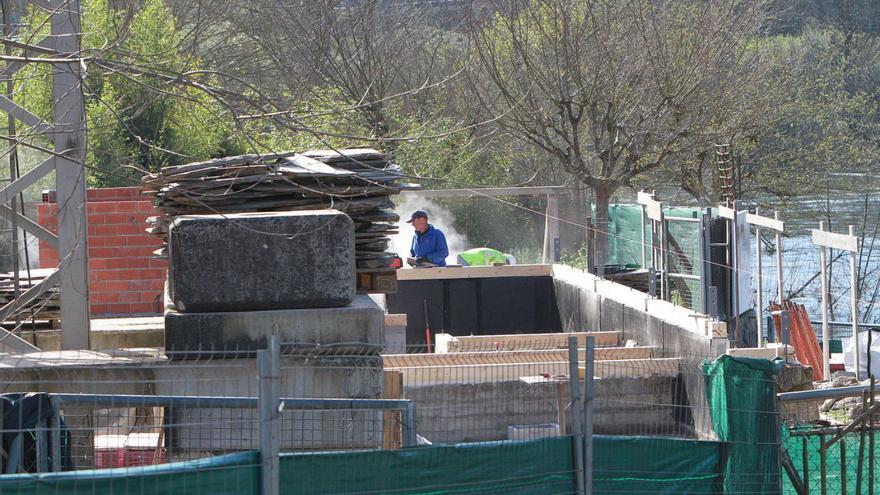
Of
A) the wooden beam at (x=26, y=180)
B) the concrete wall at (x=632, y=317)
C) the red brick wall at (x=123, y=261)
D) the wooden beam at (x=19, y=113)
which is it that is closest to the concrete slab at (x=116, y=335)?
the red brick wall at (x=123, y=261)

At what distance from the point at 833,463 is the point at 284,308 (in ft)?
→ 13.7

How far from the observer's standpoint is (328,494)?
5.55m

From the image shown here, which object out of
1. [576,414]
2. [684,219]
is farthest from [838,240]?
[576,414]

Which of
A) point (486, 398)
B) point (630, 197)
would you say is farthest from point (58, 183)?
point (630, 197)

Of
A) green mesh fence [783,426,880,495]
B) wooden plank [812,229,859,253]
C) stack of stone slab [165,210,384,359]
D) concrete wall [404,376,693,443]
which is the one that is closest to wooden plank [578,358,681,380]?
concrete wall [404,376,693,443]

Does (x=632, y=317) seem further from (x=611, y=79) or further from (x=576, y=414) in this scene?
(x=611, y=79)

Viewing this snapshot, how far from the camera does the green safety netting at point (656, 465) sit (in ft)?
21.3

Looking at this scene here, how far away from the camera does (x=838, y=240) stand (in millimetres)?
15000

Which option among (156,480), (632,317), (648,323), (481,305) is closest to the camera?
(156,480)

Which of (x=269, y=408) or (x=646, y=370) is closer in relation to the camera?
(x=269, y=408)

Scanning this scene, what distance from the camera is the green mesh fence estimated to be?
23.6ft

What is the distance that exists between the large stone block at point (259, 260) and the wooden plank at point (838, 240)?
944 centimetres

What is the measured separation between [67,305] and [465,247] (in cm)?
1688

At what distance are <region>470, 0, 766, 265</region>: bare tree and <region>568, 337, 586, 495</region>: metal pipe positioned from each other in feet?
44.7
